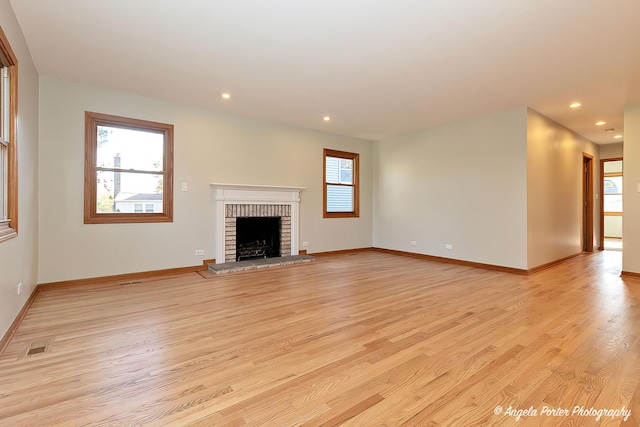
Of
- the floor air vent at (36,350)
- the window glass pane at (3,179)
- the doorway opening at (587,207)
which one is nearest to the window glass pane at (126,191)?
the window glass pane at (3,179)

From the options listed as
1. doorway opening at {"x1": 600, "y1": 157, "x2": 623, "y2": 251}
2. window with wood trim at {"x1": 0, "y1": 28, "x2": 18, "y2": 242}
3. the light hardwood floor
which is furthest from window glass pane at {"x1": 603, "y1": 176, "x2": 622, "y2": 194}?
window with wood trim at {"x1": 0, "y1": 28, "x2": 18, "y2": 242}

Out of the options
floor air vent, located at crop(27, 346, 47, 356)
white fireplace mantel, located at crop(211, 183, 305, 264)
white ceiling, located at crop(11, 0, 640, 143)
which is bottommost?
floor air vent, located at crop(27, 346, 47, 356)

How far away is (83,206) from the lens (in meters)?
3.94

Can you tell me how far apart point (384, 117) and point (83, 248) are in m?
4.81

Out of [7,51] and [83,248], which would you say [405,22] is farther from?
[83,248]

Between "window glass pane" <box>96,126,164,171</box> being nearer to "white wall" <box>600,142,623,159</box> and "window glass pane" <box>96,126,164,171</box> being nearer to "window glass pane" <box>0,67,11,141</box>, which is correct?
"window glass pane" <box>0,67,11,141</box>

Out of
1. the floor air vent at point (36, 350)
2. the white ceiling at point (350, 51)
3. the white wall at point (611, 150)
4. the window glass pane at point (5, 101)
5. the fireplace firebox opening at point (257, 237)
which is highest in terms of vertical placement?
the white ceiling at point (350, 51)

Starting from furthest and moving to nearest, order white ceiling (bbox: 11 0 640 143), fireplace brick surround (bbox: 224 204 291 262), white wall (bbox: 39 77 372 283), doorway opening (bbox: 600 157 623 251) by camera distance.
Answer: doorway opening (bbox: 600 157 623 251) → fireplace brick surround (bbox: 224 204 291 262) → white wall (bbox: 39 77 372 283) → white ceiling (bbox: 11 0 640 143)

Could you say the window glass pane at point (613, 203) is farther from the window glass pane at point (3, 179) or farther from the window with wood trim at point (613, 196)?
the window glass pane at point (3, 179)

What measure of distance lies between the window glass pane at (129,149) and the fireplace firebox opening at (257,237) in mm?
1617

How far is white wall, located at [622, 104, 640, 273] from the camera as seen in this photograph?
4398 millimetres

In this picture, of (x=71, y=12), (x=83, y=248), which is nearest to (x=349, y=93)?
(x=71, y=12)

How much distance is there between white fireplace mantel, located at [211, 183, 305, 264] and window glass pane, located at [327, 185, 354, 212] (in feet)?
2.90

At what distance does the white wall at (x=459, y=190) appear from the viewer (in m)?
4.70
